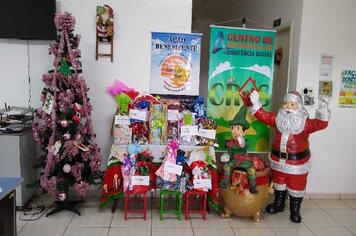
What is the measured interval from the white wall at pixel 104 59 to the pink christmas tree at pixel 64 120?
0.48 m

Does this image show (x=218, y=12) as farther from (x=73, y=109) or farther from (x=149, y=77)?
(x=73, y=109)

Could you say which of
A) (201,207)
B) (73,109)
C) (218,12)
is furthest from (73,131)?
(218,12)

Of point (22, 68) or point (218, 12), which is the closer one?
point (22, 68)

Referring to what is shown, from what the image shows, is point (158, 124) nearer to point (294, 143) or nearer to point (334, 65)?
point (294, 143)

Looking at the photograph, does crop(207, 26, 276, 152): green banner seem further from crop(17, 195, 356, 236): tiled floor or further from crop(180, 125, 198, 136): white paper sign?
crop(17, 195, 356, 236): tiled floor

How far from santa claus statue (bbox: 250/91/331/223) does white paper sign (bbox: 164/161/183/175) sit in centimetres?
104

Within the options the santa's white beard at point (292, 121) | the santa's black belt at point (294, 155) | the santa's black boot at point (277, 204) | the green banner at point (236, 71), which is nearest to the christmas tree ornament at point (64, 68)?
the green banner at point (236, 71)

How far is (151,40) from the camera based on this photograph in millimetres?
3359

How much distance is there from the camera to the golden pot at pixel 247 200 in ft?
9.44

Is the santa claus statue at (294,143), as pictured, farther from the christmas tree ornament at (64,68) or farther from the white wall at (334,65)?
the christmas tree ornament at (64,68)

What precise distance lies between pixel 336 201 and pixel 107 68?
3.20 meters

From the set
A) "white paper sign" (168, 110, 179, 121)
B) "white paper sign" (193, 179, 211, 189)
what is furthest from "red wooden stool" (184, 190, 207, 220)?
"white paper sign" (168, 110, 179, 121)

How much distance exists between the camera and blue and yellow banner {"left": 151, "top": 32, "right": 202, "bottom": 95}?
336 cm

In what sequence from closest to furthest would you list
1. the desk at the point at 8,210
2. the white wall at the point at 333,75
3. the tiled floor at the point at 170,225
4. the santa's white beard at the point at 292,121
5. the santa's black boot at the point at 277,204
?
the desk at the point at 8,210
the tiled floor at the point at 170,225
the santa's white beard at the point at 292,121
the santa's black boot at the point at 277,204
the white wall at the point at 333,75
